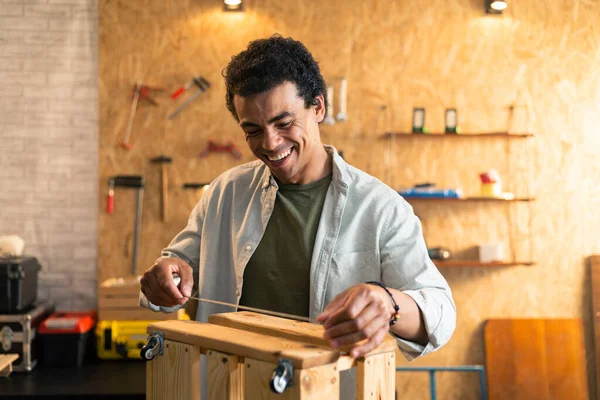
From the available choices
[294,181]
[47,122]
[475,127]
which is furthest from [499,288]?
[47,122]

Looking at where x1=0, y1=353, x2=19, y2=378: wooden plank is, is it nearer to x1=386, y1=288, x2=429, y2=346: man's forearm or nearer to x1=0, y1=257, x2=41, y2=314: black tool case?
x1=0, y1=257, x2=41, y2=314: black tool case

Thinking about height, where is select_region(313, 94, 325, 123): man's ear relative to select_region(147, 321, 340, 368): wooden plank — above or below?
above

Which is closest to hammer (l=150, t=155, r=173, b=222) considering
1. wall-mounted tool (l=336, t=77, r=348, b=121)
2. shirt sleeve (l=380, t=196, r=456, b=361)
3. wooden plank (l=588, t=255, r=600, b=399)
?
wall-mounted tool (l=336, t=77, r=348, b=121)

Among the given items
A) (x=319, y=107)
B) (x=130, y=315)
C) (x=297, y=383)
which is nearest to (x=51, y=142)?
(x=130, y=315)

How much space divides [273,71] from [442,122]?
2776mm

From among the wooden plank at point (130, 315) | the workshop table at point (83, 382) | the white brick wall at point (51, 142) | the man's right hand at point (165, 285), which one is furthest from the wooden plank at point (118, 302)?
the man's right hand at point (165, 285)

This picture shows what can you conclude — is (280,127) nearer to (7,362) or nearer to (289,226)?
(289,226)

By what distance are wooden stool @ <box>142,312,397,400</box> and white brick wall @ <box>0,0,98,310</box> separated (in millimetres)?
2979

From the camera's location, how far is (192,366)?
1357mm

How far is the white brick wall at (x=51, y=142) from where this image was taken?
4.20 metres

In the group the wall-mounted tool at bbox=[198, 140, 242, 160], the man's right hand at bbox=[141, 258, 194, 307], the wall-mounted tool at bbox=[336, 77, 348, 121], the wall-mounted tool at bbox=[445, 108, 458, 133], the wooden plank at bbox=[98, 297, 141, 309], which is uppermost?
the wall-mounted tool at bbox=[336, 77, 348, 121]

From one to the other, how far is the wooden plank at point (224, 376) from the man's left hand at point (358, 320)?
7.8 inches

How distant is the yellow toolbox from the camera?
374 cm

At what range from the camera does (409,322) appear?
4.65 ft
